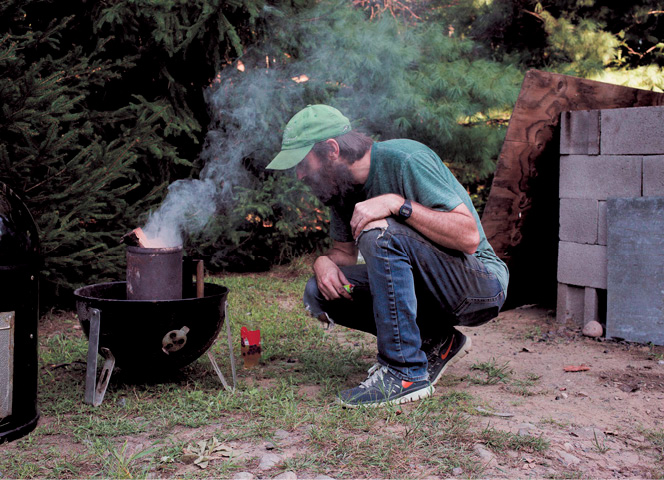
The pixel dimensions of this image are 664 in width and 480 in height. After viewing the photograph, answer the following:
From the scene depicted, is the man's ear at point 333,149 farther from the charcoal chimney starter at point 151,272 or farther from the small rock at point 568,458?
the small rock at point 568,458

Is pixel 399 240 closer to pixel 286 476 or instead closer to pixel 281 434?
pixel 281 434

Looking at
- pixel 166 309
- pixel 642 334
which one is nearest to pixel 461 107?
pixel 642 334

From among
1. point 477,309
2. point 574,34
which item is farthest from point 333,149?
point 574,34

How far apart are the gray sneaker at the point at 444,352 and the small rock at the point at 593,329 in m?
1.55

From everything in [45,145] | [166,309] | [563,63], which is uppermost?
[563,63]

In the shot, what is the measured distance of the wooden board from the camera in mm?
4660

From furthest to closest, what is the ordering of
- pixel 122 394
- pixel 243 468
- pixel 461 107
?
pixel 461 107 → pixel 122 394 → pixel 243 468

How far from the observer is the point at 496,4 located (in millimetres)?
9281

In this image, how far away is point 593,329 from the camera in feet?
14.4

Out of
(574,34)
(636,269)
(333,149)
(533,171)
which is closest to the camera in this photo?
(333,149)

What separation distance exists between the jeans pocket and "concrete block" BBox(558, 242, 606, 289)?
182 centimetres

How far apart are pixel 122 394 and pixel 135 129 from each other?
8.79ft

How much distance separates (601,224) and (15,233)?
3.82m

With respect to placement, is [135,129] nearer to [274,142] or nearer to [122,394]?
[274,142]
